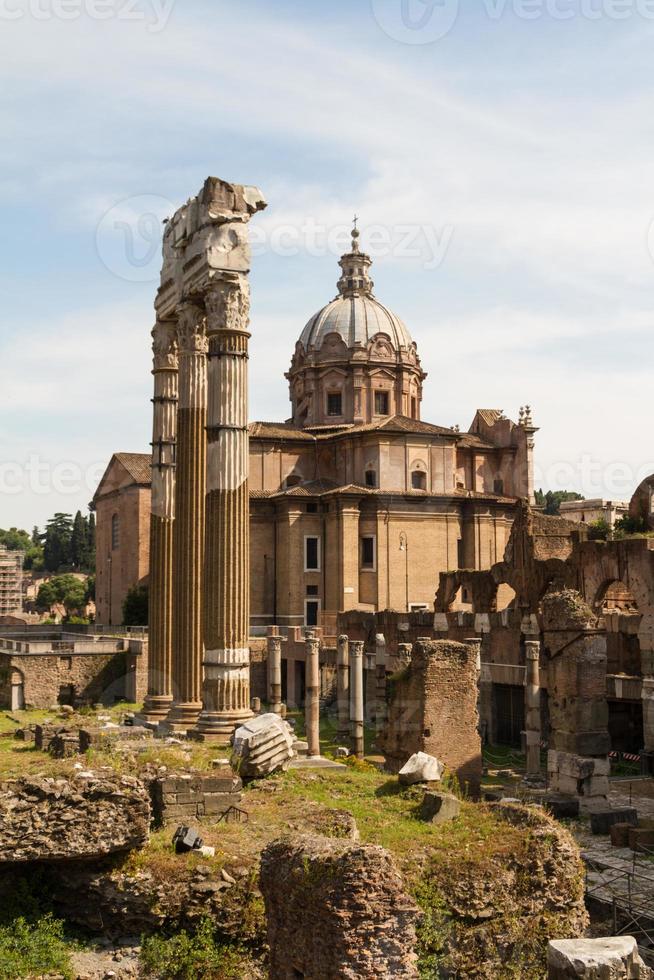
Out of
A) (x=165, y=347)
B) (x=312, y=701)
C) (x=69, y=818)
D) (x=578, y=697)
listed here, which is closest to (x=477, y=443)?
(x=312, y=701)

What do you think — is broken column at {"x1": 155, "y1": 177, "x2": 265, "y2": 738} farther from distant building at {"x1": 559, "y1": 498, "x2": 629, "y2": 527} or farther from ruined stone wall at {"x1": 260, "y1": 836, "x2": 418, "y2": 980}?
distant building at {"x1": 559, "y1": 498, "x2": 629, "y2": 527}

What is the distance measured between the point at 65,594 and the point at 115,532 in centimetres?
3396

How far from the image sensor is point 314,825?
968cm

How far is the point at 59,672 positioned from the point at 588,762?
771 inches

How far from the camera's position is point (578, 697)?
17.3 metres

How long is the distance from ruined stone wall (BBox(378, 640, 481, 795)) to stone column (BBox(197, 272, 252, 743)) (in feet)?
8.35

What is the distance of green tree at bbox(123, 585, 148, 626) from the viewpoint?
48.0 metres

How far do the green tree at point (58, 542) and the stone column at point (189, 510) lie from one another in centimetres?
9883

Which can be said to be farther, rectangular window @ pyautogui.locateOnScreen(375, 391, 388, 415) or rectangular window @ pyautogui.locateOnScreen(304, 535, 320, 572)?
rectangular window @ pyautogui.locateOnScreen(375, 391, 388, 415)

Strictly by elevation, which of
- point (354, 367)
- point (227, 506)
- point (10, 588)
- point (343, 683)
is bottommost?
point (343, 683)

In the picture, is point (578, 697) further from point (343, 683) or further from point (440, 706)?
point (343, 683)

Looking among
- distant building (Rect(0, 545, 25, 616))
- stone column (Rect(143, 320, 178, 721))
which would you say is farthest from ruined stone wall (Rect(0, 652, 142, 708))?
distant building (Rect(0, 545, 25, 616))

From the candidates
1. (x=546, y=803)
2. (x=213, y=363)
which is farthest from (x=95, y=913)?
(x=213, y=363)

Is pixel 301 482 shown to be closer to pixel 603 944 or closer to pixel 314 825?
pixel 314 825
